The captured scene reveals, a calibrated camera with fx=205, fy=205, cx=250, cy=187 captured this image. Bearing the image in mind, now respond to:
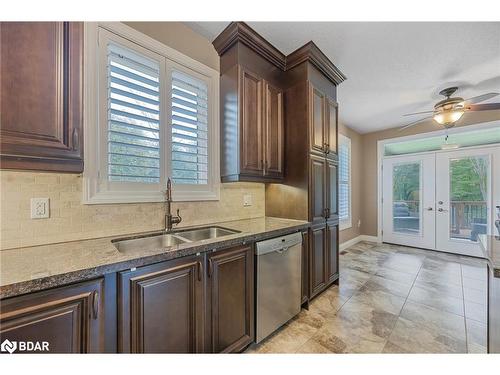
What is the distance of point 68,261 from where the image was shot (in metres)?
0.98

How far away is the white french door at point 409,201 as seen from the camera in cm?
434

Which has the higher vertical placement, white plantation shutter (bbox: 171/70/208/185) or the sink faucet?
white plantation shutter (bbox: 171/70/208/185)

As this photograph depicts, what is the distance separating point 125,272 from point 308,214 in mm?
1744

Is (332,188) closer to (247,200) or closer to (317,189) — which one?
(317,189)

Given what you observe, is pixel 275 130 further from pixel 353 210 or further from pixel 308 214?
pixel 353 210

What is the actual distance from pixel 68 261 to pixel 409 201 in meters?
5.78

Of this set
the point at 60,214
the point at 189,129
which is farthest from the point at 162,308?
the point at 189,129

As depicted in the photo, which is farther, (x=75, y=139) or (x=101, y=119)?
(x=101, y=119)

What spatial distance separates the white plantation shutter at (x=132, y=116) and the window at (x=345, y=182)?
12.6ft

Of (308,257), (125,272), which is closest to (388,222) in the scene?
(308,257)

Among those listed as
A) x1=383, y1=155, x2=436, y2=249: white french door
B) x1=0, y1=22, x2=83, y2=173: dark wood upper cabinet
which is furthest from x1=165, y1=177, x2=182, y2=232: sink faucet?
x1=383, y1=155, x2=436, y2=249: white french door

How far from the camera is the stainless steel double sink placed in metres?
1.46

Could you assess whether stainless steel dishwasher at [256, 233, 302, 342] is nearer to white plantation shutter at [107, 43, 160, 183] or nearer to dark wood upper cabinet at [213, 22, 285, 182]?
dark wood upper cabinet at [213, 22, 285, 182]

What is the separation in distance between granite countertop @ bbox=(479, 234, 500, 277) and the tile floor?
963 mm
